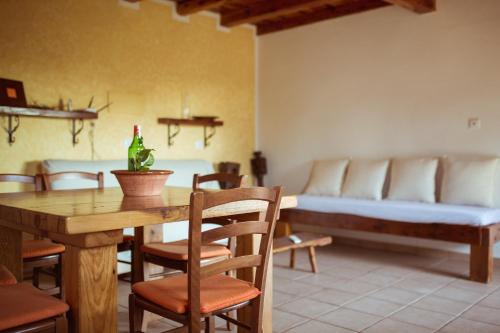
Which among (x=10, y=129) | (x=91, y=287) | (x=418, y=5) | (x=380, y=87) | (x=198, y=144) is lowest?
(x=91, y=287)

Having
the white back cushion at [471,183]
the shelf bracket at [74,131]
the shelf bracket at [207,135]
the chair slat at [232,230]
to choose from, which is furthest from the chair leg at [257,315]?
the shelf bracket at [207,135]

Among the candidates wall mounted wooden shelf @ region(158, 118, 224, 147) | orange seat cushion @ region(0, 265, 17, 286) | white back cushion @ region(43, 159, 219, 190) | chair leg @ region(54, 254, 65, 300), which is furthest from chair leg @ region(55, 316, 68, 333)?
wall mounted wooden shelf @ region(158, 118, 224, 147)

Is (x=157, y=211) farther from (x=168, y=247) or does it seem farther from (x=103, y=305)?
(x=168, y=247)

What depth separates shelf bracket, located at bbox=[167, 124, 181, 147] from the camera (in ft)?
17.1

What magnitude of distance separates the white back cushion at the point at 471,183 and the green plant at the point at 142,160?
10.1 ft

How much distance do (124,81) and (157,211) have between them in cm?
331

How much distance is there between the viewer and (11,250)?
2.29 metres

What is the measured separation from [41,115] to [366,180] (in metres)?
3.14

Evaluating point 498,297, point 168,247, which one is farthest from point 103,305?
point 498,297

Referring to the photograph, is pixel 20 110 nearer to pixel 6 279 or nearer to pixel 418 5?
pixel 6 279

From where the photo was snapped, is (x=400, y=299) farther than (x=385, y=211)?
No

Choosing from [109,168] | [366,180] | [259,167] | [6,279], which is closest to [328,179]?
[366,180]

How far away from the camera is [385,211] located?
4.25 metres

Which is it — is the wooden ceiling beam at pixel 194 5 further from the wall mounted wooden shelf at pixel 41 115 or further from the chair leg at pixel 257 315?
the chair leg at pixel 257 315
